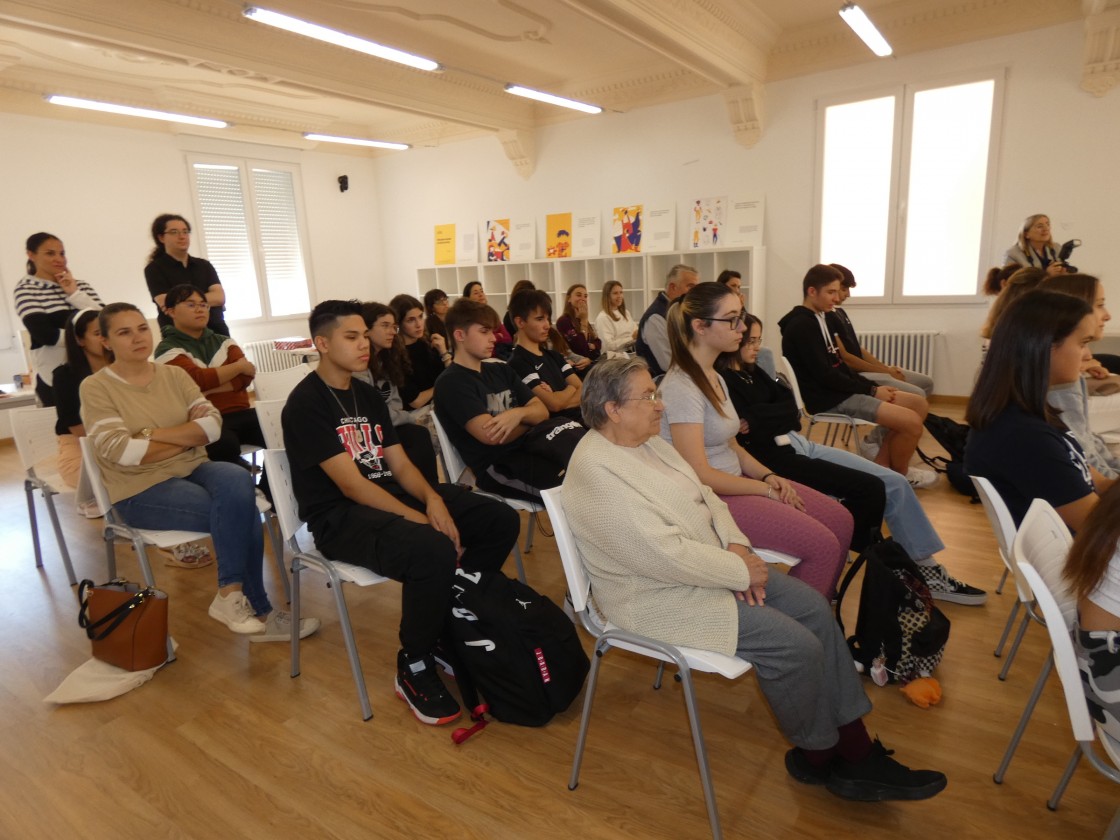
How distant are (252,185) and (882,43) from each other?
713 centimetres

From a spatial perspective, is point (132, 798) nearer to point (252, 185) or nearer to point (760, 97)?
point (760, 97)

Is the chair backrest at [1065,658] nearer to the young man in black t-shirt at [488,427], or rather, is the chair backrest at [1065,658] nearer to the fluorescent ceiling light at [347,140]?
the young man in black t-shirt at [488,427]

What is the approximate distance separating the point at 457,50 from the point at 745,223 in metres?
3.30

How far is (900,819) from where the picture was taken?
5.48ft

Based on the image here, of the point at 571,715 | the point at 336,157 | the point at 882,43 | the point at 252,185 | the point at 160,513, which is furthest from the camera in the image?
the point at 336,157

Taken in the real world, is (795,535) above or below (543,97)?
below

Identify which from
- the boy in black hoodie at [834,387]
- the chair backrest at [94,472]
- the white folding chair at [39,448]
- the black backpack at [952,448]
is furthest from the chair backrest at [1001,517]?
the white folding chair at [39,448]

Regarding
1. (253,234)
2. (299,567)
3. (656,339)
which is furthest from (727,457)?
(253,234)

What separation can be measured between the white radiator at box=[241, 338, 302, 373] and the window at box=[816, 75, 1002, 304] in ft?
21.0

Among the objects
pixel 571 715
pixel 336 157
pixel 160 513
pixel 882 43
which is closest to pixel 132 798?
pixel 160 513

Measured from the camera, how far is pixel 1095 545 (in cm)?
127

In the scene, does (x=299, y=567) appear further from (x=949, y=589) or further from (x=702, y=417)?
(x=949, y=589)

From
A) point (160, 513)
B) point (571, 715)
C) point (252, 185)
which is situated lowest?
point (571, 715)

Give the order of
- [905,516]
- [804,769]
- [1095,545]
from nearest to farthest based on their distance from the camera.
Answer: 1. [1095,545]
2. [804,769]
3. [905,516]
